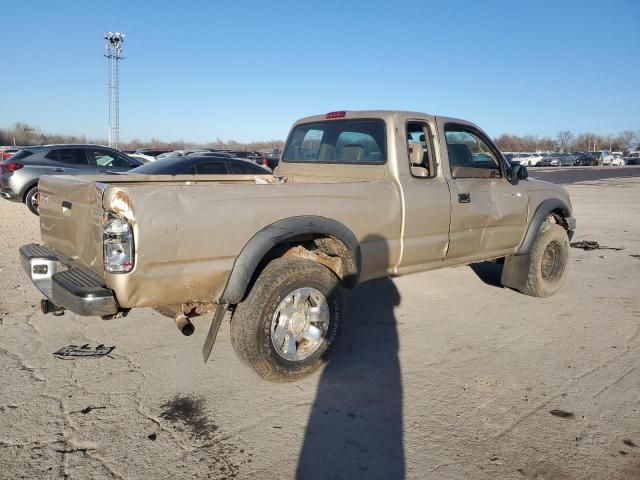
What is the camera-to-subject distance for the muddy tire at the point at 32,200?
10.6 meters

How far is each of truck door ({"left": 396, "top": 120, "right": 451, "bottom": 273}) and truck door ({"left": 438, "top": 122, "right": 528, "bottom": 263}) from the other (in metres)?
0.14

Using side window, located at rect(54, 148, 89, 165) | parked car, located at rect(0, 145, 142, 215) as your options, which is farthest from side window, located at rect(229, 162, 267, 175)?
side window, located at rect(54, 148, 89, 165)

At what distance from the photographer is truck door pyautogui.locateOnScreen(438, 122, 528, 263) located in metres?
4.93

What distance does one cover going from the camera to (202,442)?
297 centimetres

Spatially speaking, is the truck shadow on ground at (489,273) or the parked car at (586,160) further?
the parked car at (586,160)

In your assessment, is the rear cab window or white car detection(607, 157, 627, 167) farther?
white car detection(607, 157, 627, 167)

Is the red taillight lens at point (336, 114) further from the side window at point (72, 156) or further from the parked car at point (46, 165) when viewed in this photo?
the side window at point (72, 156)

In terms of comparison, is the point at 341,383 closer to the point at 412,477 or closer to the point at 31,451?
the point at 412,477

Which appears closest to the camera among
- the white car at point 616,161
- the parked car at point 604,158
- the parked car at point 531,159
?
the parked car at point 531,159

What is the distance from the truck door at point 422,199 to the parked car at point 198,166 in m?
5.10

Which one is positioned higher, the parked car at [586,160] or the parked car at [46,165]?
the parked car at [586,160]

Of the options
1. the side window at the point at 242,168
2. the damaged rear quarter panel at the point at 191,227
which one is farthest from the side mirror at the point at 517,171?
the side window at the point at 242,168

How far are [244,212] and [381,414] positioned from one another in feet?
5.19

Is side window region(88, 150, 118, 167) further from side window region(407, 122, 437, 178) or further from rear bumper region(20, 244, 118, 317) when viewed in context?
side window region(407, 122, 437, 178)
